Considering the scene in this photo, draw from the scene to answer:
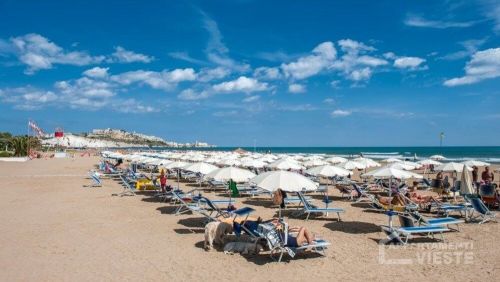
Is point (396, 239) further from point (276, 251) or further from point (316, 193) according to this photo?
point (316, 193)

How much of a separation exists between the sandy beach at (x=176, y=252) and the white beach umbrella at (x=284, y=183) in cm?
127

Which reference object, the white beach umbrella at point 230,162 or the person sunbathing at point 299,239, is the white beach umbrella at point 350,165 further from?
the person sunbathing at point 299,239

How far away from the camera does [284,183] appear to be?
343 inches

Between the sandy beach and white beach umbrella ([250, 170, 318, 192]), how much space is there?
4.17 feet

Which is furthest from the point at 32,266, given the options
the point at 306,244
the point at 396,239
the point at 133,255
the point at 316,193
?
the point at 316,193

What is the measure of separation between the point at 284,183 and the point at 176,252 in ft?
8.49

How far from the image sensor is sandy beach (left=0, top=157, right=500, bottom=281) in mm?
6391

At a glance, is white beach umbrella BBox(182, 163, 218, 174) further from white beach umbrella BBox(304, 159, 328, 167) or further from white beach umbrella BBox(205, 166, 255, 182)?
white beach umbrella BBox(304, 159, 328, 167)

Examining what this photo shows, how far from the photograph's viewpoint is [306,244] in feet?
24.0

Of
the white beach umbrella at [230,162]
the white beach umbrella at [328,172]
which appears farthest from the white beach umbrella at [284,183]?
the white beach umbrella at [230,162]

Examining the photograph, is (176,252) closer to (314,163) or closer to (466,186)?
(466,186)

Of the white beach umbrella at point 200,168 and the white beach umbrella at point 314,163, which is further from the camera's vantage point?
the white beach umbrella at point 314,163

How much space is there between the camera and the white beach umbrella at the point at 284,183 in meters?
8.61

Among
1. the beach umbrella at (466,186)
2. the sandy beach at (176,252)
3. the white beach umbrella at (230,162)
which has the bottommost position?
the sandy beach at (176,252)
